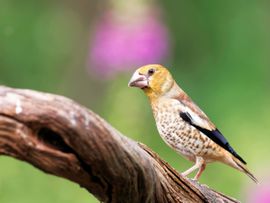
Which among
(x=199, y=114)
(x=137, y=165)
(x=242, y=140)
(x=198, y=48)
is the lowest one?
(x=137, y=165)

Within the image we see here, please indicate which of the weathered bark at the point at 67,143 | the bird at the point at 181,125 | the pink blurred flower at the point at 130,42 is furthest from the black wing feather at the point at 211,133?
the pink blurred flower at the point at 130,42

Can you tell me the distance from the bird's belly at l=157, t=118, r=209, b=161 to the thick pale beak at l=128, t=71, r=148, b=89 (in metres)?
0.14

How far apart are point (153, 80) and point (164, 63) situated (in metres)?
2.31

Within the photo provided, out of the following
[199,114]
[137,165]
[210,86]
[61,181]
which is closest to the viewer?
[137,165]

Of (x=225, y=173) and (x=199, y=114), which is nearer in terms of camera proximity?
(x=199, y=114)

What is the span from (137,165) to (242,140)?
312 cm

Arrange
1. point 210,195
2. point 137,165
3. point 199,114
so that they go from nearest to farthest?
point 137,165
point 210,195
point 199,114

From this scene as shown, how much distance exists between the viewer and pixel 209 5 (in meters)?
8.23

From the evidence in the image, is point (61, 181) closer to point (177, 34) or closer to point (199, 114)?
point (199, 114)

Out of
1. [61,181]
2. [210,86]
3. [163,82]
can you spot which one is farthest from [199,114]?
[210,86]

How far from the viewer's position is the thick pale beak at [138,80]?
4.05 meters

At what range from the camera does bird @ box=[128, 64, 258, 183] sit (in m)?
4.11

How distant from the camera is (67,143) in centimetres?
277

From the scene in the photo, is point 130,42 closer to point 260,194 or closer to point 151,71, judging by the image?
point 260,194
